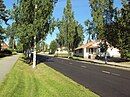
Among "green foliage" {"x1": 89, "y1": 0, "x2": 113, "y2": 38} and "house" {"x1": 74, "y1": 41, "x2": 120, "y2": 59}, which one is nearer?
"green foliage" {"x1": 89, "y1": 0, "x2": 113, "y2": 38}

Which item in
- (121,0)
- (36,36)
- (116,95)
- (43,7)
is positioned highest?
(121,0)

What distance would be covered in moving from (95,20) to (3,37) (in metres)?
24.7

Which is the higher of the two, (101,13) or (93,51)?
(101,13)

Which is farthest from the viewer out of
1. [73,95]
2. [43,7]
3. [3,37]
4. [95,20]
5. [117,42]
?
[3,37]

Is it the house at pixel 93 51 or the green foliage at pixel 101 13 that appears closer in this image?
the green foliage at pixel 101 13

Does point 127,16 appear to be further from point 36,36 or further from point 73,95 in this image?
point 73,95

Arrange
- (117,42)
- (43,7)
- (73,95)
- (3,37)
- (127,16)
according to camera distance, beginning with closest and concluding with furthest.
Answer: (73,95) → (43,7) → (127,16) → (117,42) → (3,37)

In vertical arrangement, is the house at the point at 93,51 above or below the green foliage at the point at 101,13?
below

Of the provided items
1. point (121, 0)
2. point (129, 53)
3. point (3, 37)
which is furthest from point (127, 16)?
point (3, 37)

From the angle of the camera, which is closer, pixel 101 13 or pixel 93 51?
pixel 101 13

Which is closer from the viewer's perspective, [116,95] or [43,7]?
[116,95]

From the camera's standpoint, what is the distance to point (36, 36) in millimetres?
33062

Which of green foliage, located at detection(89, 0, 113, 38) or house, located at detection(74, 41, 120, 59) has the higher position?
green foliage, located at detection(89, 0, 113, 38)

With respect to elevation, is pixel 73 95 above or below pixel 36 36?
below
